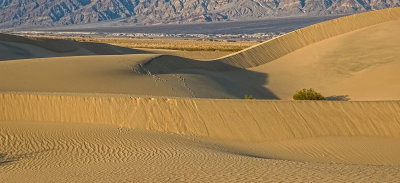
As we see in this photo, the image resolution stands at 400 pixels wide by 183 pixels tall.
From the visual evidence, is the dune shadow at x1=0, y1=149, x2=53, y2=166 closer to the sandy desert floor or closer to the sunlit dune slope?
the sandy desert floor

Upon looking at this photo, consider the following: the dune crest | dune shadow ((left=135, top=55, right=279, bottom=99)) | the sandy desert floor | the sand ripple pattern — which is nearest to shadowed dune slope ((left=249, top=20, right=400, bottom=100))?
the sandy desert floor

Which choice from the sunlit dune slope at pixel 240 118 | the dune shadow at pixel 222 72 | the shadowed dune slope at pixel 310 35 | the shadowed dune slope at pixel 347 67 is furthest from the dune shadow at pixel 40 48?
the sunlit dune slope at pixel 240 118

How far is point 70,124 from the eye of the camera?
1667 centimetres

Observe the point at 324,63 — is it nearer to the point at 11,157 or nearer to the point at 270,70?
the point at 270,70

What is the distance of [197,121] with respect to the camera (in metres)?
16.9

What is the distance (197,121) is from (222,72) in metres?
16.4

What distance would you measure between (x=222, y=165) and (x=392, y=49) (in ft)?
85.5

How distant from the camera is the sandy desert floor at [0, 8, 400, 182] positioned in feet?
36.5

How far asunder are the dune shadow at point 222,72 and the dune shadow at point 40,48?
12663 mm

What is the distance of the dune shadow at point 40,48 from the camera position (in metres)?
39.0

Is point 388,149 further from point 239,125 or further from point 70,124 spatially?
point 70,124

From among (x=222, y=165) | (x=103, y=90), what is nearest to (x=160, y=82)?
(x=103, y=90)

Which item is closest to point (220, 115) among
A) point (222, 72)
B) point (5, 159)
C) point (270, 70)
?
point (5, 159)

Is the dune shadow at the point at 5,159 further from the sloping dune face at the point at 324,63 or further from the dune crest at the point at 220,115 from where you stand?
the sloping dune face at the point at 324,63
